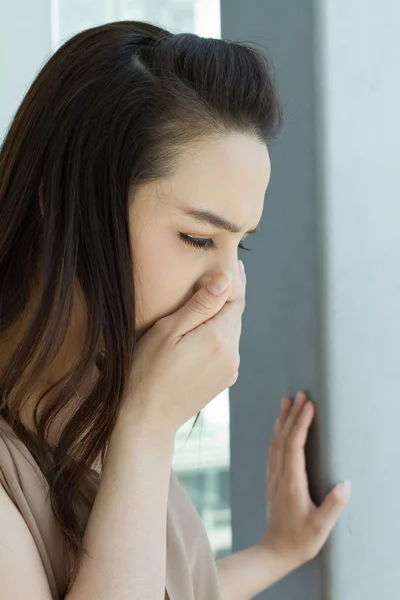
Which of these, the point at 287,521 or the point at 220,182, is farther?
the point at 287,521

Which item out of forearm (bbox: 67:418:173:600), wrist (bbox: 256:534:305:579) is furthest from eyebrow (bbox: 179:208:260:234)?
wrist (bbox: 256:534:305:579)

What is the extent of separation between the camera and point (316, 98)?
1152 mm

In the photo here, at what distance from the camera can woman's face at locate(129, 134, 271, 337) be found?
94cm

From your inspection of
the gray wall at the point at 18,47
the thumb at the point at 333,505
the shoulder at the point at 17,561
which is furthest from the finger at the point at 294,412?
the gray wall at the point at 18,47

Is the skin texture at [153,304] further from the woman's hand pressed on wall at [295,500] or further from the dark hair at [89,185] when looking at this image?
the woman's hand pressed on wall at [295,500]

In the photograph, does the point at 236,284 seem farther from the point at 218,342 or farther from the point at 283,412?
the point at 283,412

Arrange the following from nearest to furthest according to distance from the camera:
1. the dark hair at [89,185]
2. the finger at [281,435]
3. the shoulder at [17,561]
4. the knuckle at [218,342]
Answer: the shoulder at [17,561] < the dark hair at [89,185] < the knuckle at [218,342] < the finger at [281,435]

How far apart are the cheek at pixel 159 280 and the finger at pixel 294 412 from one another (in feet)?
1.01

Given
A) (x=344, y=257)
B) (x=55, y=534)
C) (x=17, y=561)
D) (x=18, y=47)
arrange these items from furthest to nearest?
1. (x=18, y=47)
2. (x=344, y=257)
3. (x=55, y=534)
4. (x=17, y=561)

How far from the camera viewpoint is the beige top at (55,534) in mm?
934

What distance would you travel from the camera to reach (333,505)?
1.19m

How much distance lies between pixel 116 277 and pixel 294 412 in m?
0.42

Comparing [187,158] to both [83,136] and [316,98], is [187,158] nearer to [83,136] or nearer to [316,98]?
[83,136]

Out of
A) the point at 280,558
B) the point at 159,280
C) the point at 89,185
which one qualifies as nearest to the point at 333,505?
the point at 280,558
